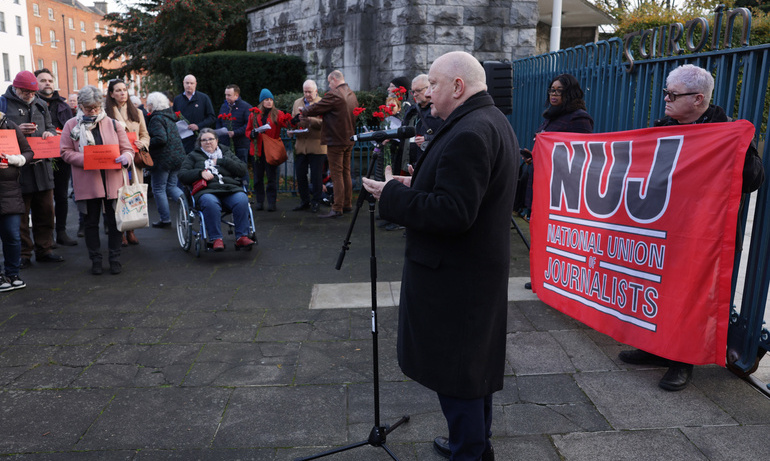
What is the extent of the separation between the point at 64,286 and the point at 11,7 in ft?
161

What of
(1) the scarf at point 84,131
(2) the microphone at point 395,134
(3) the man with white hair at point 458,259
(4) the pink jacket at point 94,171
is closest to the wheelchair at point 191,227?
(4) the pink jacket at point 94,171

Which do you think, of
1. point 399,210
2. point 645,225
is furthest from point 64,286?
point 645,225

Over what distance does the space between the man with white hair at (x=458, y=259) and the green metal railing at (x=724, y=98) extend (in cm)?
193

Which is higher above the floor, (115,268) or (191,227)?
(191,227)

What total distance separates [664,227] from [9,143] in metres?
5.84

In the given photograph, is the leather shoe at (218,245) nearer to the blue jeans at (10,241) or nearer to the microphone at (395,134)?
the blue jeans at (10,241)

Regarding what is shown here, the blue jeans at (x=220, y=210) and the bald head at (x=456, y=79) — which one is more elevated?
the bald head at (x=456, y=79)

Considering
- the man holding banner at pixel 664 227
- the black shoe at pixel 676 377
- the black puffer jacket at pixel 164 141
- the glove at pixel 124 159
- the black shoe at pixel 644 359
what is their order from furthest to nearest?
the black puffer jacket at pixel 164 141 → the glove at pixel 124 159 → the black shoe at pixel 644 359 → the black shoe at pixel 676 377 → the man holding banner at pixel 664 227

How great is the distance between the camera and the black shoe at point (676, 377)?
3.66 m

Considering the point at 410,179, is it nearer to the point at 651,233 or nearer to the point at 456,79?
the point at 456,79

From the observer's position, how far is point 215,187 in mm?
7008

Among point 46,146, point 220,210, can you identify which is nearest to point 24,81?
point 46,146

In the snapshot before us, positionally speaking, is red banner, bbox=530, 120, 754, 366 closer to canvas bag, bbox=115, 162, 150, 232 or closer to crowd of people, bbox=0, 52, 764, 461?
crowd of people, bbox=0, 52, 764, 461

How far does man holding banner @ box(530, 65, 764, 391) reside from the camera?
3.46 metres
